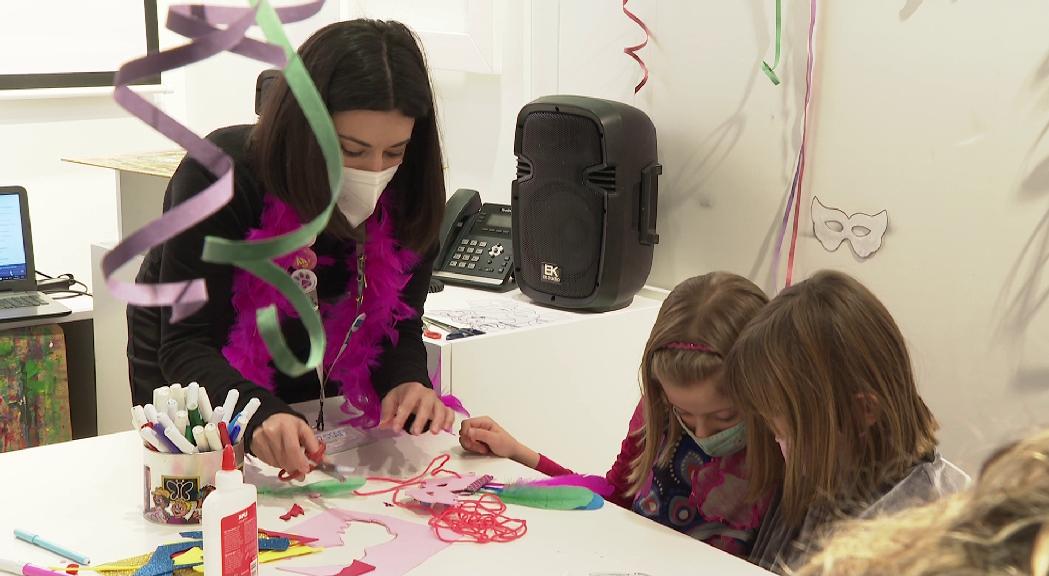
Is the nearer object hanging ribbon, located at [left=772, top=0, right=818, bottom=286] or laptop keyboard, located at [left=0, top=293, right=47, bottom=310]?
hanging ribbon, located at [left=772, top=0, right=818, bottom=286]

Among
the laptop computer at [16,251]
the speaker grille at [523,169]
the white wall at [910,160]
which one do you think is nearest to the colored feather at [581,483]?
the white wall at [910,160]

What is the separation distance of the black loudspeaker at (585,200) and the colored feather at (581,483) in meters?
0.85

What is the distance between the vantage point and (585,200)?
8.09ft

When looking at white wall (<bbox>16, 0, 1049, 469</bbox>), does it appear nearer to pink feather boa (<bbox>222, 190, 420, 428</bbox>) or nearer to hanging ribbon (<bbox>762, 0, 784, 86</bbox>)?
hanging ribbon (<bbox>762, 0, 784, 86</bbox>)

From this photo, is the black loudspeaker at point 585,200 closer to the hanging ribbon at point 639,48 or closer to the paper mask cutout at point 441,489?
the hanging ribbon at point 639,48

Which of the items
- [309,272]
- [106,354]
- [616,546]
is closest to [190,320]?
[309,272]

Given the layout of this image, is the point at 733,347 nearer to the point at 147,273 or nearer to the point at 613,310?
the point at 147,273

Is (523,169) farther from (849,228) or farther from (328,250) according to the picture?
(328,250)

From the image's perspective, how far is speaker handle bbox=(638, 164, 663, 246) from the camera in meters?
2.50

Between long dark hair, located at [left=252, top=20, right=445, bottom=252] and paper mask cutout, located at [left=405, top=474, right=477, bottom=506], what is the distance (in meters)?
0.38

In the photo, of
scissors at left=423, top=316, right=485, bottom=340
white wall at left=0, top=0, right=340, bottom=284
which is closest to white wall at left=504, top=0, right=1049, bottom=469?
scissors at left=423, top=316, right=485, bottom=340

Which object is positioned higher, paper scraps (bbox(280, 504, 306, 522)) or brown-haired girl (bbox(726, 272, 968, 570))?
brown-haired girl (bbox(726, 272, 968, 570))

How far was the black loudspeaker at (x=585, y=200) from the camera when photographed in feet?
8.01

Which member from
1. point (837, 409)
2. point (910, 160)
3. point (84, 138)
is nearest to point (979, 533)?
point (837, 409)
